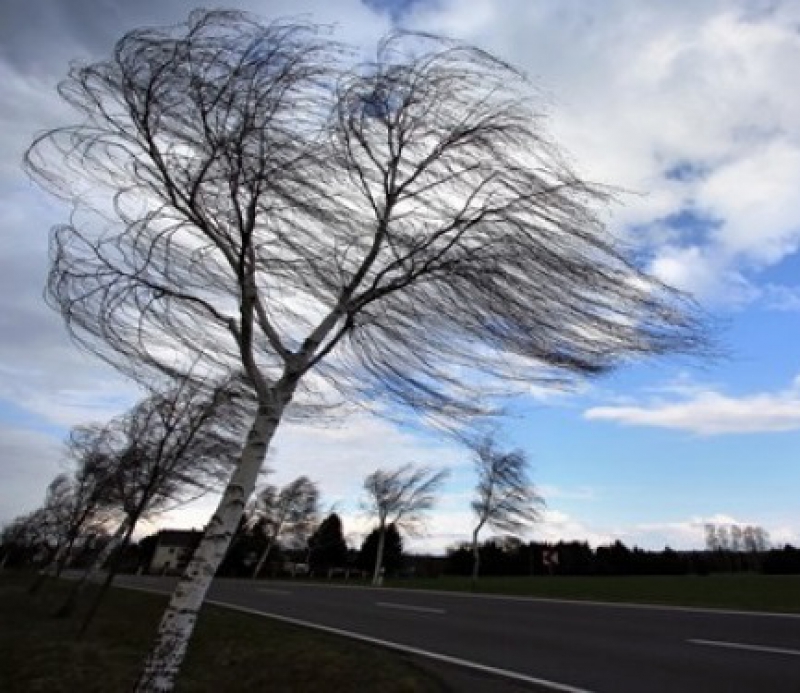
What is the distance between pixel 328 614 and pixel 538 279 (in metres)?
14.1

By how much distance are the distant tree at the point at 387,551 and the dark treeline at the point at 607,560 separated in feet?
19.6

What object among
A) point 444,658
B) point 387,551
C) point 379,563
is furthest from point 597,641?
point 387,551

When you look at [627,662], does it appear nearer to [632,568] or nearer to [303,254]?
[303,254]

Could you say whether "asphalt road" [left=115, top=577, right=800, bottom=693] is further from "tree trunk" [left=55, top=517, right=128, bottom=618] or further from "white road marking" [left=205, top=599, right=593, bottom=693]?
"tree trunk" [left=55, top=517, right=128, bottom=618]

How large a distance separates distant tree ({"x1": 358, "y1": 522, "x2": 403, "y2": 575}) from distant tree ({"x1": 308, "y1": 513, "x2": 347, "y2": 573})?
12.9 ft

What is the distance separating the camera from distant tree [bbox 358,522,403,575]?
80.6 m

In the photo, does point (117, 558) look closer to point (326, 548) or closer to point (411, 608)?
point (411, 608)

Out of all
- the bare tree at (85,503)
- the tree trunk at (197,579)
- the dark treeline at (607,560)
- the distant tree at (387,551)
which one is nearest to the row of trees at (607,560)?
the dark treeline at (607,560)

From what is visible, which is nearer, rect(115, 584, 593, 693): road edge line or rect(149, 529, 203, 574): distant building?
rect(115, 584, 593, 693): road edge line

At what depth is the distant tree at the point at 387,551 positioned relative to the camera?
265 ft

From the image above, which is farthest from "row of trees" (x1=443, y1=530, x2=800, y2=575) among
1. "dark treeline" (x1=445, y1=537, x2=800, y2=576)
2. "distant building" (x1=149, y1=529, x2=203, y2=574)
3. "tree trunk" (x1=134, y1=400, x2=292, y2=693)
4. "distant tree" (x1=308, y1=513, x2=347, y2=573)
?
"distant building" (x1=149, y1=529, x2=203, y2=574)

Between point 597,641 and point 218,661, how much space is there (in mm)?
5406

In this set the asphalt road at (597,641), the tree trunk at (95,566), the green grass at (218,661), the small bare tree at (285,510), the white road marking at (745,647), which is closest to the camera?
the asphalt road at (597,641)

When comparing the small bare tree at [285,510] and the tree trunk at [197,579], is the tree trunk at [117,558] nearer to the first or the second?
the tree trunk at [197,579]
